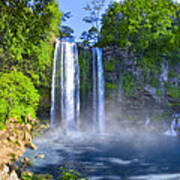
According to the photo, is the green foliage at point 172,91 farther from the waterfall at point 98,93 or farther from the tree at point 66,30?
the tree at point 66,30

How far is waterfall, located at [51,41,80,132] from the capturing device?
35.4 ft

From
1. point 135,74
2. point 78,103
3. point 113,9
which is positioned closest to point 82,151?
point 78,103

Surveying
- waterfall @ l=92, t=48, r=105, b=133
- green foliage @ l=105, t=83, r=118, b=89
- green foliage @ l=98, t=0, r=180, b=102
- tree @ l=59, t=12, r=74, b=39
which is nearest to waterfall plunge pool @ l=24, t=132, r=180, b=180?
waterfall @ l=92, t=48, r=105, b=133

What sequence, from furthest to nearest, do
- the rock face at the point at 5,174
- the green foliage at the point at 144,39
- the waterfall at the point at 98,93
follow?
the green foliage at the point at 144,39 < the waterfall at the point at 98,93 < the rock face at the point at 5,174

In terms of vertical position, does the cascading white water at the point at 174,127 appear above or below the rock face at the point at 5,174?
below

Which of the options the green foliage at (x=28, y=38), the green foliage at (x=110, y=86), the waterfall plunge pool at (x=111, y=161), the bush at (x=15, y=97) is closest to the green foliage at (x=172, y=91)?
the green foliage at (x=110, y=86)

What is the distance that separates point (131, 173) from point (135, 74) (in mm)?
9303

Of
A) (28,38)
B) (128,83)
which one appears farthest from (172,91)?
(28,38)

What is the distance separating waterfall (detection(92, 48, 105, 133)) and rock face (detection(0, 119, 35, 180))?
8503 mm

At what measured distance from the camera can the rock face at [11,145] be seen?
320cm

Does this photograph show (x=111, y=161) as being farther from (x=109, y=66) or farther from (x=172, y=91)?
(x=172, y=91)

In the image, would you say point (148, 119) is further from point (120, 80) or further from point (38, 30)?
point (38, 30)

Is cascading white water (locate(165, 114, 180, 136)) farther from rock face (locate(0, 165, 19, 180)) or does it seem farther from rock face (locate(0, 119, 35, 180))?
rock face (locate(0, 165, 19, 180))

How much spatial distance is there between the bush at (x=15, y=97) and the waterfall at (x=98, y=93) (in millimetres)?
5409
